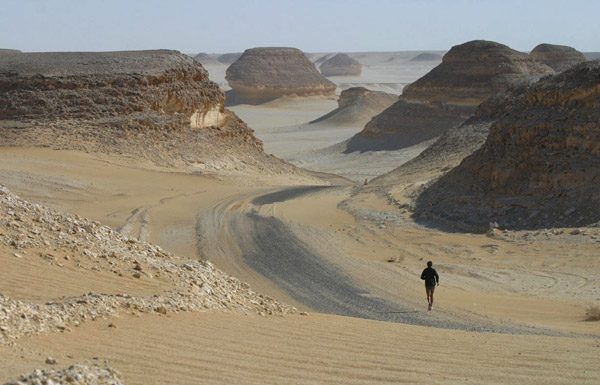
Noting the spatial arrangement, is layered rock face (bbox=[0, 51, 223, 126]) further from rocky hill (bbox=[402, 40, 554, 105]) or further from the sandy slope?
the sandy slope

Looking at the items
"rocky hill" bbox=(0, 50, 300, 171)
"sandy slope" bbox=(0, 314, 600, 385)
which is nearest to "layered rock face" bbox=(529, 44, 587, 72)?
"rocky hill" bbox=(0, 50, 300, 171)

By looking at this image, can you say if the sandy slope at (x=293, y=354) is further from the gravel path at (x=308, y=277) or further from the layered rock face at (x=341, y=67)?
the layered rock face at (x=341, y=67)

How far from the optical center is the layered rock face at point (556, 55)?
53.0 m

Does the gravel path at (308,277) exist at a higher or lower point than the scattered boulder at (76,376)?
lower

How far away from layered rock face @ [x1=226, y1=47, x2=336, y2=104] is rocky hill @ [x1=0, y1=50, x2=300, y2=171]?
164ft

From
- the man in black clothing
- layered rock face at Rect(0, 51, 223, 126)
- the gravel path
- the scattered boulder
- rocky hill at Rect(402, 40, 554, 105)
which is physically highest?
rocky hill at Rect(402, 40, 554, 105)

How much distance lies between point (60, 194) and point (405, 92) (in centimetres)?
2765

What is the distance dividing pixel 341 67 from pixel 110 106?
118 meters

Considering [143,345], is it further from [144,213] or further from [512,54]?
[512,54]

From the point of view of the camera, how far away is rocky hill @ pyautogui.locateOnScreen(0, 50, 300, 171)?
87.5 ft

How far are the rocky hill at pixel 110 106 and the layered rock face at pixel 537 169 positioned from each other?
397 inches

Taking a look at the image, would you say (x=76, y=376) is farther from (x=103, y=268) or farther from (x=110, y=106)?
(x=110, y=106)

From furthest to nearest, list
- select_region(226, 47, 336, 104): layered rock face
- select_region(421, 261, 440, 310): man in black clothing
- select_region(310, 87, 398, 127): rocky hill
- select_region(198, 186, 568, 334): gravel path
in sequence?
select_region(226, 47, 336, 104): layered rock face → select_region(310, 87, 398, 127): rocky hill → select_region(421, 261, 440, 310): man in black clothing → select_region(198, 186, 568, 334): gravel path

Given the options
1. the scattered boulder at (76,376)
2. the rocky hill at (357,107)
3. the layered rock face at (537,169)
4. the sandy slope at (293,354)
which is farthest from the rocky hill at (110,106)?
the rocky hill at (357,107)
